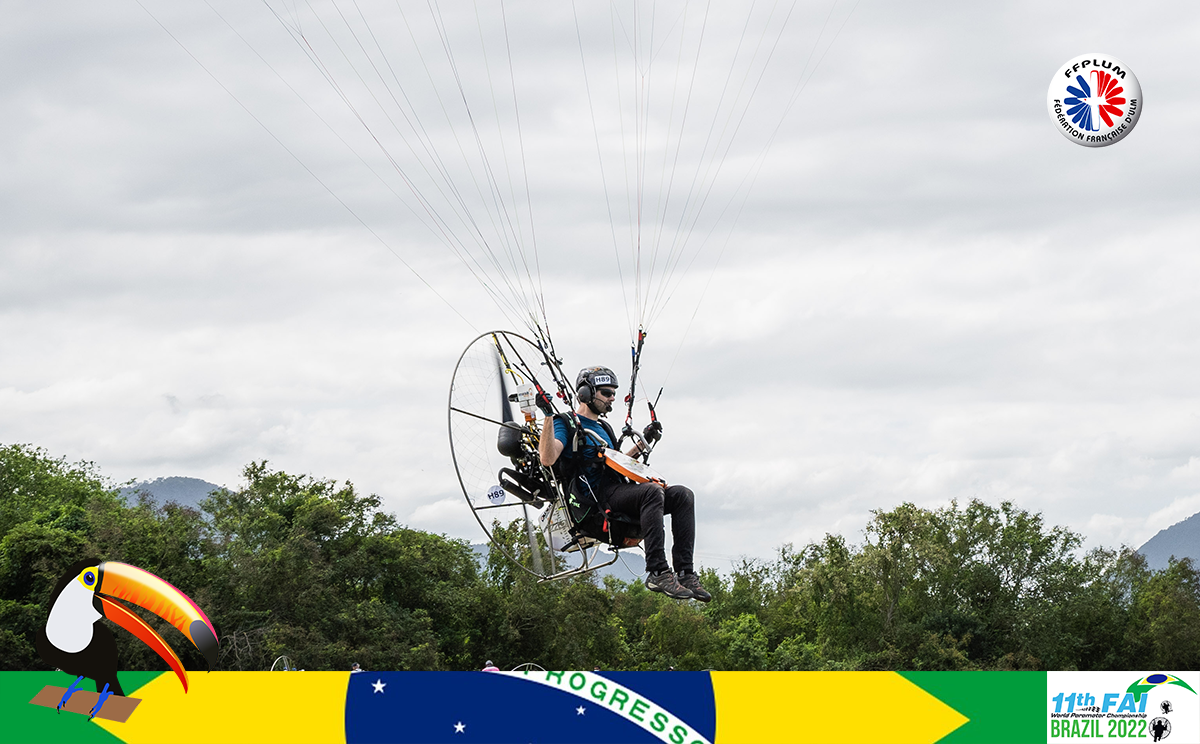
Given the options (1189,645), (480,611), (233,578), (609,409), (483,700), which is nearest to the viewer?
(483,700)

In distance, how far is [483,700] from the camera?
308 inches

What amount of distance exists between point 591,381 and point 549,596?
28149 millimetres

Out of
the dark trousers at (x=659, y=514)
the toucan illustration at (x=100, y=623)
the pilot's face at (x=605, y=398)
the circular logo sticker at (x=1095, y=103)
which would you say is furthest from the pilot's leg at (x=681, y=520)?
the circular logo sticker at (x=1095, y=103)

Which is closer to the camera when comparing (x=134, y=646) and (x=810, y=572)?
(x=134, y=646)

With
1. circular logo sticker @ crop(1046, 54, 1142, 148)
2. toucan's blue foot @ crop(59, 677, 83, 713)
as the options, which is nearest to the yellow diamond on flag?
toucan's blue foot @ crop(59, 677, 83, 713)

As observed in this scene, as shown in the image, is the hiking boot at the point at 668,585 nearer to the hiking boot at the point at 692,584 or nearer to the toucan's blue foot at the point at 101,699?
the hiking boot at the point at 692,584

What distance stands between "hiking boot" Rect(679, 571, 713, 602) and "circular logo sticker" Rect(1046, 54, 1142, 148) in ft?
23.1

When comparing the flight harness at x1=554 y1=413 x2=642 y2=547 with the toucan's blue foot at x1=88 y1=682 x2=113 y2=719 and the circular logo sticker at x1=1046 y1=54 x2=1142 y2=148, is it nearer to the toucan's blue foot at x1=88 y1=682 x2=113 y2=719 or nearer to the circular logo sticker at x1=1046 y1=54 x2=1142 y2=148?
the toucan's blue foot at x1=88 y1=682 x2=113 y2=719

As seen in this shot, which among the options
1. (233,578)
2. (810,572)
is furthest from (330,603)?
(810,572)

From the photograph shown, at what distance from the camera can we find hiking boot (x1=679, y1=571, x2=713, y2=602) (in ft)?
26.7

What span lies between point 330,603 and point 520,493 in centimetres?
2408

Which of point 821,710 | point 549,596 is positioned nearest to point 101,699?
point 821,710

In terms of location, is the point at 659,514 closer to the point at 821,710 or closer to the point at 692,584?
the point at 692,584

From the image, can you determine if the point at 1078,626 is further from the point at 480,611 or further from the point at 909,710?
the point at 909,710
